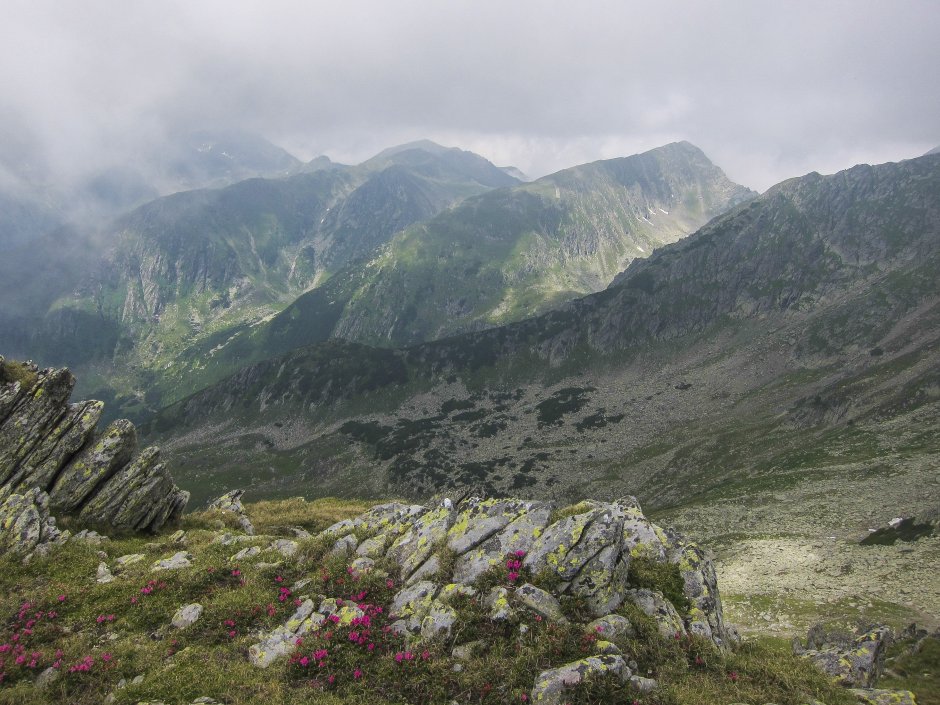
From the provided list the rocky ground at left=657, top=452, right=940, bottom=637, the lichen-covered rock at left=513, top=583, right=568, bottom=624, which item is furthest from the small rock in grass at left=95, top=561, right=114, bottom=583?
the rocky ground at left=657, top=452, right=940, bottom=637

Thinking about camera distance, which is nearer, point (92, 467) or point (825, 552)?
point (92, 467)

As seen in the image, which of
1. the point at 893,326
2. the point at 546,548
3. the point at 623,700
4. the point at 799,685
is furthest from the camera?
the point at 893,326

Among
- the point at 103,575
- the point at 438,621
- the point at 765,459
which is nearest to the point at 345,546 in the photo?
the point at 438,621

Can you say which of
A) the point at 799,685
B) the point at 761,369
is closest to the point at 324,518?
the point at 799,685

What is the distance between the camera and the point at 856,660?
23.0 metres

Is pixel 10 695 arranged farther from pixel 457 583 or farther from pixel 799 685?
pixel 799 685

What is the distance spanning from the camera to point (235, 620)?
50.9ft

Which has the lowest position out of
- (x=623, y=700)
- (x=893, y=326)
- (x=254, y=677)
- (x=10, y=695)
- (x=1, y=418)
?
(x=893, y=326)

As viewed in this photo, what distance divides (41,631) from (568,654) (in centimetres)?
1638

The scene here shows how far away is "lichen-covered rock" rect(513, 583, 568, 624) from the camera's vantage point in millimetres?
13961

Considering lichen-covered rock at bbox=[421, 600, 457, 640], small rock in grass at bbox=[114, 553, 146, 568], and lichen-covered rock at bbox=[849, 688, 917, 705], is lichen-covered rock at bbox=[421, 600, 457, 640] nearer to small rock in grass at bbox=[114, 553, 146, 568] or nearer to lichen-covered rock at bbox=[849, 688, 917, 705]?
lichen-covered rock at bbox=[849, 688, 917, 705]

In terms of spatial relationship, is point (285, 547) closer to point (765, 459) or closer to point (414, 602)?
point (414, 602)

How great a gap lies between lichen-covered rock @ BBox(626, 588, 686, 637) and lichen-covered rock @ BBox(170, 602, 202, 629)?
1431 cm

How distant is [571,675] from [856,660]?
21.2m
